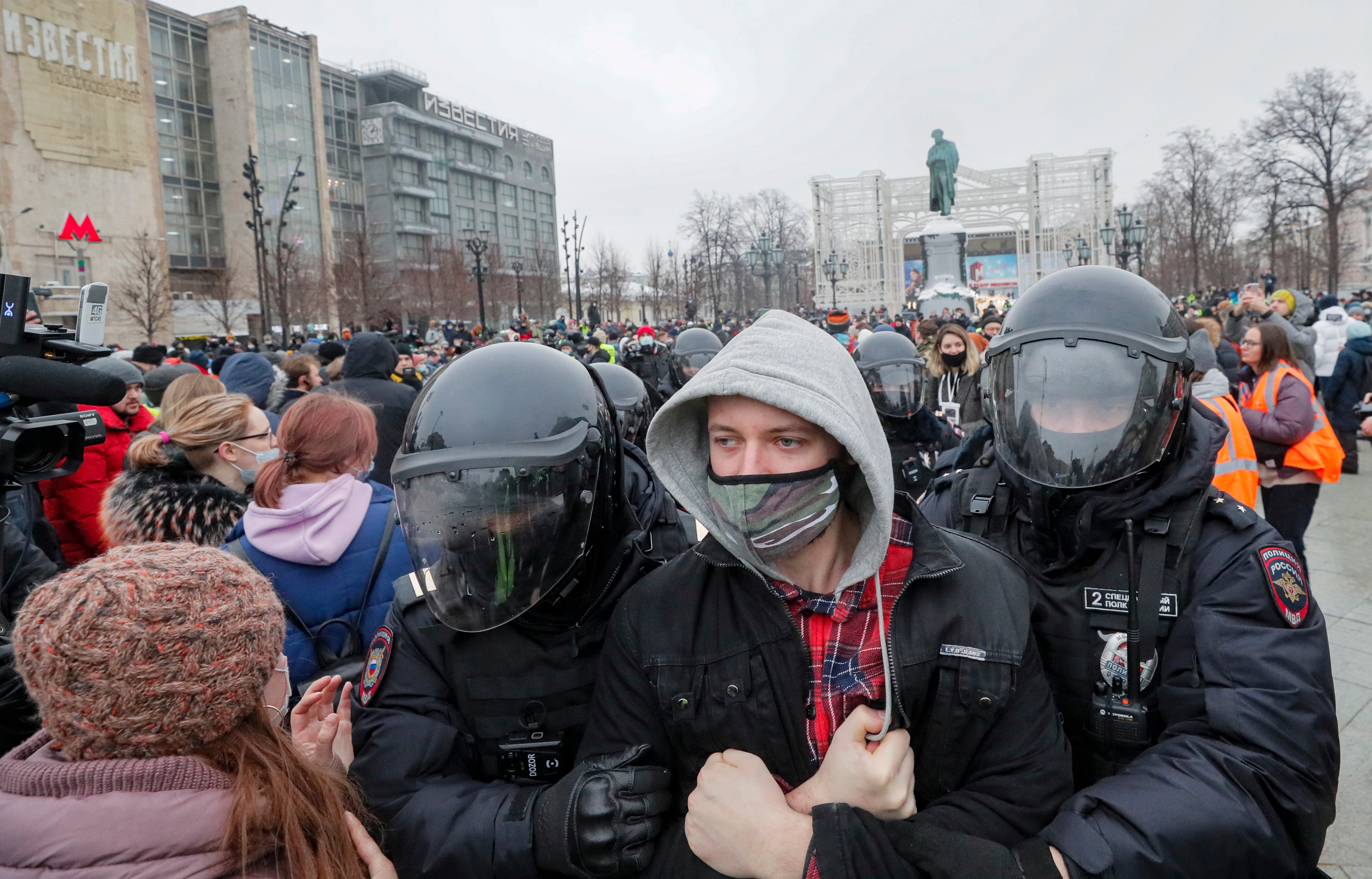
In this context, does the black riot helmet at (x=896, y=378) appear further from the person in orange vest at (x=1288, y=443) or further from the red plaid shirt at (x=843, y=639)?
the red plaid shirt at (x=843, y=639)

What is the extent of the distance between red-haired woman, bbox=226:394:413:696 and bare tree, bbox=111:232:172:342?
3501cm

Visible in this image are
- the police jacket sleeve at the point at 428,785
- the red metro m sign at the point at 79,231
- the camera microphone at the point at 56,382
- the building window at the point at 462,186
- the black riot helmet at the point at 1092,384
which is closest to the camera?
the police jacket sleeve at the point at 428,785

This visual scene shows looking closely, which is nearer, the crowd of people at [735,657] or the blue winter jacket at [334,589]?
the crowd of people at [735,657]

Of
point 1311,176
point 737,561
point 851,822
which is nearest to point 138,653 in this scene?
point 737,561

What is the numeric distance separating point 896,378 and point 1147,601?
12.4 ft

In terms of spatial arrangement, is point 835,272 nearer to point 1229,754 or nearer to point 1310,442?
point 1310,442

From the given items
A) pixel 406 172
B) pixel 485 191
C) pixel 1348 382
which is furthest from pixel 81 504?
pixel 485 191

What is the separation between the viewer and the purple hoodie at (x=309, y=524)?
95.3 inches

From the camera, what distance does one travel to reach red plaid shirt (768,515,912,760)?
162 centimetres

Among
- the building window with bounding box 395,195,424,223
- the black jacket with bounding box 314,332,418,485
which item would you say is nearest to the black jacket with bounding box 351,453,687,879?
the black jacket with bounding box 314,332,418,485

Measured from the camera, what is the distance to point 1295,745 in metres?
1.53

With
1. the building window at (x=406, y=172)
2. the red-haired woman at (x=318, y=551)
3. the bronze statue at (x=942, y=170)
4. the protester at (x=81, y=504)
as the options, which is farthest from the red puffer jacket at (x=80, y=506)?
the building window at (x=406, y=172)

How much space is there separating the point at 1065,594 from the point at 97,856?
1842mm

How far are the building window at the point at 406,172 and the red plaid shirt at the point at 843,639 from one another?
232ft
